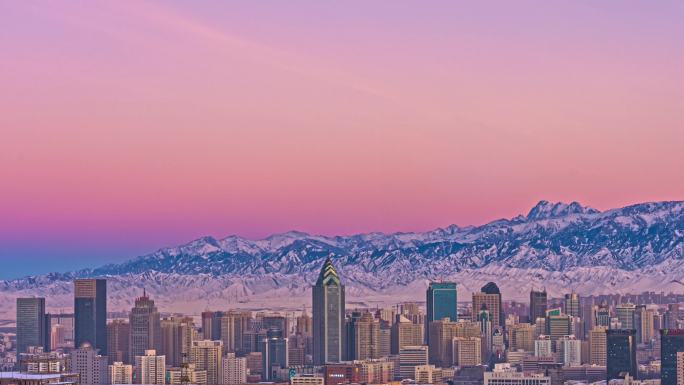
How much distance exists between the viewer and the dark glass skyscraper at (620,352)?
155m

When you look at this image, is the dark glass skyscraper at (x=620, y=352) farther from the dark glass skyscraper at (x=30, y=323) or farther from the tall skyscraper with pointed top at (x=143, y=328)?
the dark glass skyscraper at (x=30, y=323)

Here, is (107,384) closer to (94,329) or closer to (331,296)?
(94,329)

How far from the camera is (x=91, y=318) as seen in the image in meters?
186

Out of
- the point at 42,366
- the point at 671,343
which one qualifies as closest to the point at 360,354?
the point at 671,343

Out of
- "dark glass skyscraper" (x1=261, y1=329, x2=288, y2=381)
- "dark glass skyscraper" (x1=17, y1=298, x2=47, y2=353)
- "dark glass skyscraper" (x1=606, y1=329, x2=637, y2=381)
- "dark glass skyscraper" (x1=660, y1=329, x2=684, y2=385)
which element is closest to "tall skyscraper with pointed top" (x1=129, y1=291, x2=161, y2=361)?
"dark glass skyscraper" (x1=17, y1=298, x2=47, y2=353)

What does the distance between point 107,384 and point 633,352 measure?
48004 millimetres

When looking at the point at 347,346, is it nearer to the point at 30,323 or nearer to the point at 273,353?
the point at 273,353

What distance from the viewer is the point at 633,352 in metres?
160

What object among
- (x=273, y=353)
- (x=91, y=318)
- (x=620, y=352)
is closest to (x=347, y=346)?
(x=273, y=353)

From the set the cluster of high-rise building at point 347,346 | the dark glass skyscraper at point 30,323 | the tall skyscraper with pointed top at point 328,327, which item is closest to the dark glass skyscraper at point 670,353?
the cluster of high-rise building at point 347,346

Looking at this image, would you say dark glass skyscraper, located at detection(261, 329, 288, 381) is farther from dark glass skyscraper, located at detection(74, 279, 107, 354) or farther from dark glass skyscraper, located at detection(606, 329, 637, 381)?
dark glass skyscraper, located at detection(606, 329, 637, 381)

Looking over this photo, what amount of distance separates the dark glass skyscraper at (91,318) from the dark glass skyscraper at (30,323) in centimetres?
329

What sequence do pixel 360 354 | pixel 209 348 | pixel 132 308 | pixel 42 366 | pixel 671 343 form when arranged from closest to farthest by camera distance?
pixel 42 366 → pixel 671 343 → pixel 209 348 → pixel 360 354 → pixel 132 308

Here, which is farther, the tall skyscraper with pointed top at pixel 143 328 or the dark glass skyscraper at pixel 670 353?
the tall skyscraper with pointed top at pixel 143 328
